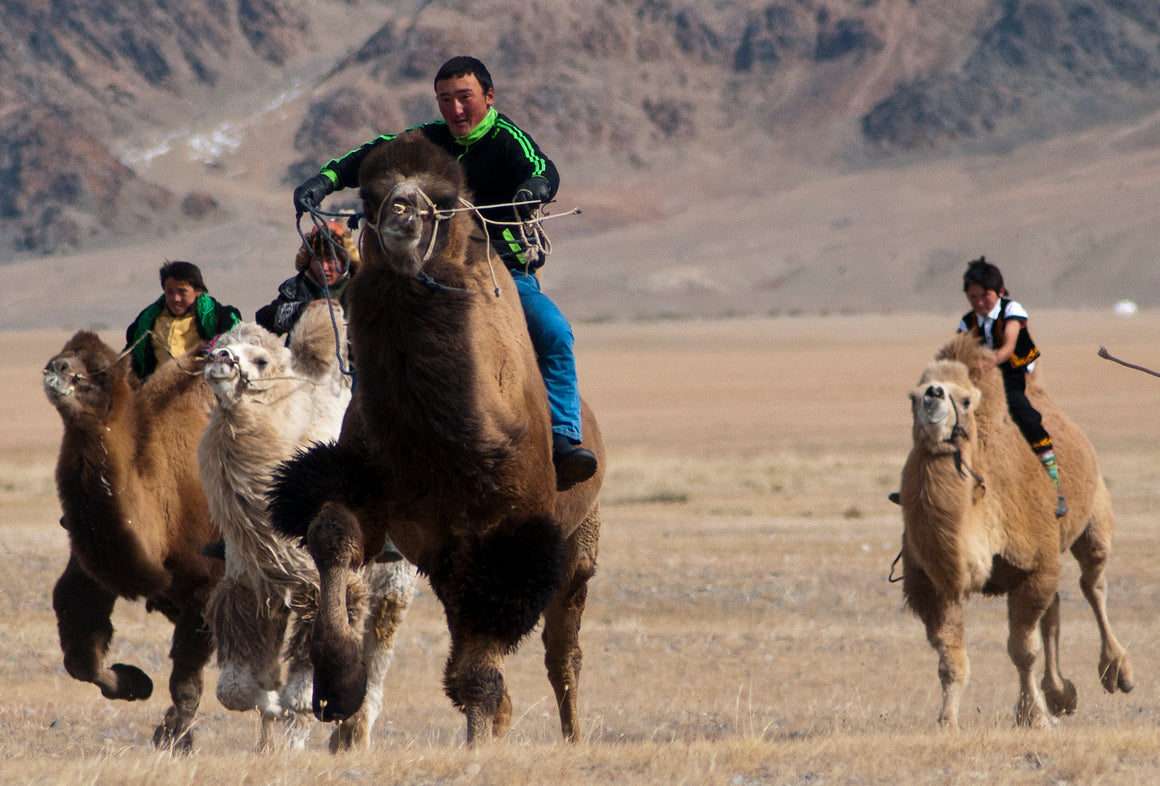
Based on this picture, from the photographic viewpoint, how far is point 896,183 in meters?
145

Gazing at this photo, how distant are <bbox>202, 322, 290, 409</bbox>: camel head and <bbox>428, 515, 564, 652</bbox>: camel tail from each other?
1.86 meters

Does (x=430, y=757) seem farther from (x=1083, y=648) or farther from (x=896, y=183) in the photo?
(x=896, y=183)

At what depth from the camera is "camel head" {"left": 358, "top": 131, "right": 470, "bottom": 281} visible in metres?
4.77

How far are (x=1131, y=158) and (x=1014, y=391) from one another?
5405 inches

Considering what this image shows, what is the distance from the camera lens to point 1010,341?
8.16m

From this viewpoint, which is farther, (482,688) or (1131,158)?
(1131,158)

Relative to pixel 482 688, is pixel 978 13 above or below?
Answer: above

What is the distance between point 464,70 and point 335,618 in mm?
2051

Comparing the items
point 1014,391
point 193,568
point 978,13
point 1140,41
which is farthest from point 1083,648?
point 978,13

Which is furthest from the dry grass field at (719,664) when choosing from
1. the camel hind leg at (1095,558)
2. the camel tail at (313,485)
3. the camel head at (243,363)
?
the camel head at (243,363)

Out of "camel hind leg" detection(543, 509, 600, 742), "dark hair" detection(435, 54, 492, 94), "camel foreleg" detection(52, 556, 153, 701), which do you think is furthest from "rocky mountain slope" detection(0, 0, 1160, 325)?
"dark hair" detection(435, 54, 492, 94)

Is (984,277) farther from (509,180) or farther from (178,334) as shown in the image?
(178,334)

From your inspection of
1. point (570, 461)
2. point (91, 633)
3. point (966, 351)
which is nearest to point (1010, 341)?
point (966, 351)

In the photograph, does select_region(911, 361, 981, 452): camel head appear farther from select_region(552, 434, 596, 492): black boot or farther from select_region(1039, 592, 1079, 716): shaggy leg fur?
select_region(552, 434, 596, 492): black boot
